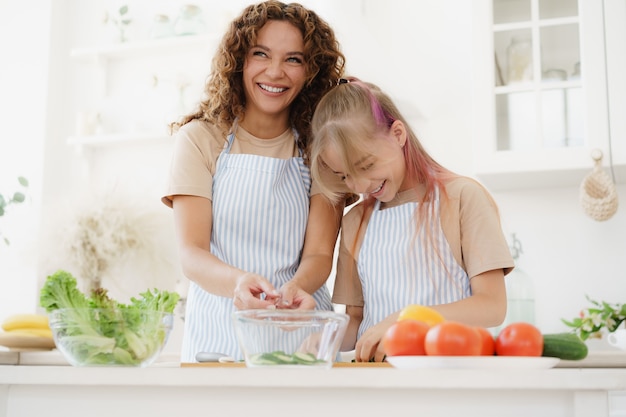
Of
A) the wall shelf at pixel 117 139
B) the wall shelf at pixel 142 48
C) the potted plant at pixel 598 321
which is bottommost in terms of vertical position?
the potted plant at pixel 598 321

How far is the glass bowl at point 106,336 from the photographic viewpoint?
93 centimetres

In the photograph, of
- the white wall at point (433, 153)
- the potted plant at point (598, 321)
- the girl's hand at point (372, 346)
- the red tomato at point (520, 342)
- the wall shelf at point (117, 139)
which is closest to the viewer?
the red tomato at point (520, 342)

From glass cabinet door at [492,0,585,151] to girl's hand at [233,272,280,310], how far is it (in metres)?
1.32

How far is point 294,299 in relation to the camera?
4.45 feet

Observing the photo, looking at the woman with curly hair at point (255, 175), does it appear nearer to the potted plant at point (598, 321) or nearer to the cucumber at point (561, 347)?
the cucumber at point (561, 347)

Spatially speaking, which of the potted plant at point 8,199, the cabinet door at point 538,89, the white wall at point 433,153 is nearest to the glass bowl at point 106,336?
the white wall at point 433,153

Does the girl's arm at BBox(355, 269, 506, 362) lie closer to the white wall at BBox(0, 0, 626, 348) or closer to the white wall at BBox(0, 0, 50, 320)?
the white wall at BBox(0, 0, 626, 348)

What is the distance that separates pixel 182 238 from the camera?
158cm

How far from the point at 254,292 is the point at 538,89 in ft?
4.79

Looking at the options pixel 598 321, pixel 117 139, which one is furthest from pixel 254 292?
pixel 117 139

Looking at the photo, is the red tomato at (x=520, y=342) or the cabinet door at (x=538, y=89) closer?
the red tomato at (x=520, y=342)

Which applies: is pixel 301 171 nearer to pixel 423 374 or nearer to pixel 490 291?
pixel 490 291

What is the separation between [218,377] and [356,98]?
0.87m

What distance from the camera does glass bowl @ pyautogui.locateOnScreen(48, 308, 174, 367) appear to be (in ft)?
3.04
